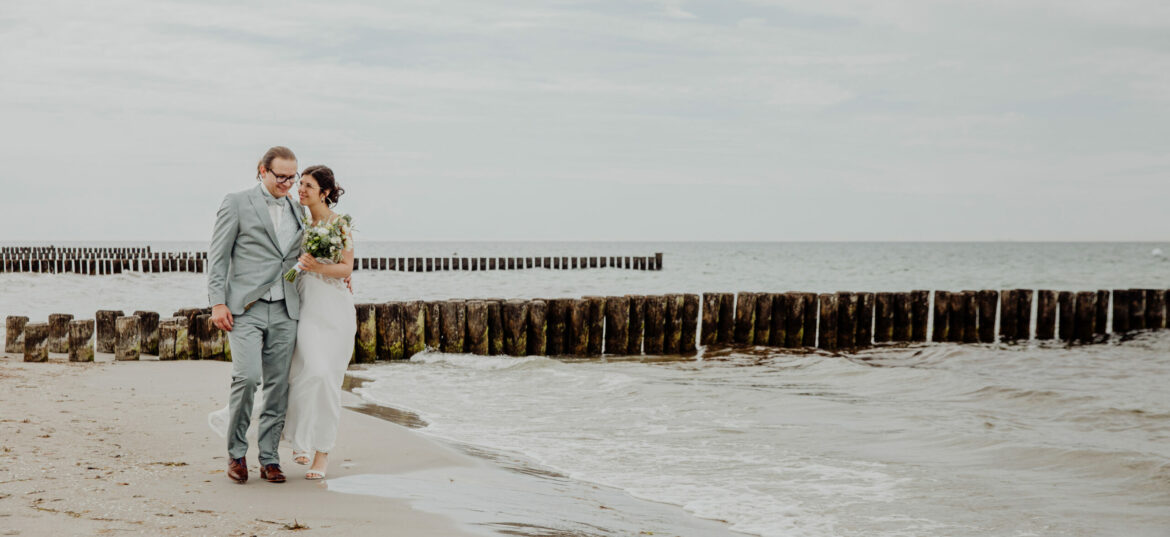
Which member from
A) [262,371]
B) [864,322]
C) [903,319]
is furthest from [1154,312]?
[262,371]

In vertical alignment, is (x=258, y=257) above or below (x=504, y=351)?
above

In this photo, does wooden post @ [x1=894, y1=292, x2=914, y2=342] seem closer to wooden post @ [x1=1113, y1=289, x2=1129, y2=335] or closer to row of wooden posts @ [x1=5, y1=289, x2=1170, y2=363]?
row of wooden posts @ [x1=5, y1=289, x2=1170, y2=363]

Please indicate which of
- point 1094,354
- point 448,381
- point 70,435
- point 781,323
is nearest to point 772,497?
point 70,435

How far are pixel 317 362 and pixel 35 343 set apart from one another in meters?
6.29

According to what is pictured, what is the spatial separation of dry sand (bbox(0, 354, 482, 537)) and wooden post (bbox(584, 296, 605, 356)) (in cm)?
631

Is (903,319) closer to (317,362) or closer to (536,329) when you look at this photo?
(536,329)

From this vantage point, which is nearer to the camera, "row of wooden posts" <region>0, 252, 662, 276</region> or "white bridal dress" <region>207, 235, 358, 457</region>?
"white bridal dress" <region>207, 235, 358, 457</region>

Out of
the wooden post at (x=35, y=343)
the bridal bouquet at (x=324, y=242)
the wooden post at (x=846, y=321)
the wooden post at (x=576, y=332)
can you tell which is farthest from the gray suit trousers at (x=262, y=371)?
the wooden post at (x=846, y=321)

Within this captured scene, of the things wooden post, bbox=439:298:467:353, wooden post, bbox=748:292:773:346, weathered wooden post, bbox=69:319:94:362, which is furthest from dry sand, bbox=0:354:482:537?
wooden post, bbox=748:292:773:346

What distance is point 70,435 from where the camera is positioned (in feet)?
19.3

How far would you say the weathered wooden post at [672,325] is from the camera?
14.2 meters

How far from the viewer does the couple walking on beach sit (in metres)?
4.75

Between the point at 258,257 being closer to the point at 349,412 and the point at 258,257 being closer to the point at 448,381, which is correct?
the point at 349,412

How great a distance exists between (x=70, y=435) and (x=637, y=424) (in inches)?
171
